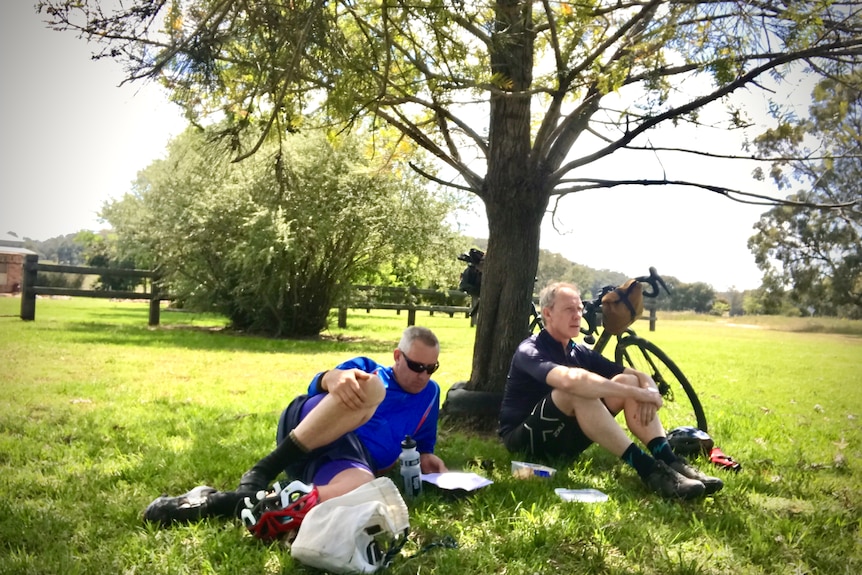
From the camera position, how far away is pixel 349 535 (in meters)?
1.71

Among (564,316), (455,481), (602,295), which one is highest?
A: (602,295)

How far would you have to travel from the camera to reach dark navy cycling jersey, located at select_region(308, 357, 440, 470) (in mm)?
2566

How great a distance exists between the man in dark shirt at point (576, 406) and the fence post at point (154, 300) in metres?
9.33

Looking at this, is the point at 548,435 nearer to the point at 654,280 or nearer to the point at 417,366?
the point at 417,366

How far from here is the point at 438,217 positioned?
10891 mm

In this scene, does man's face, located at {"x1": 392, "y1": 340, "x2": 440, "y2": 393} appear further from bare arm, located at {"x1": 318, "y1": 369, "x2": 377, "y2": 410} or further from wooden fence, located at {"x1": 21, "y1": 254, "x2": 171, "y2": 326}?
wooden fence, located at {"x1": 21, "y1": 254, "x2": 171, "y2": 326}

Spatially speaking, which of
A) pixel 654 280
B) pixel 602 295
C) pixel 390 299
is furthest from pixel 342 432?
pixel 390 299

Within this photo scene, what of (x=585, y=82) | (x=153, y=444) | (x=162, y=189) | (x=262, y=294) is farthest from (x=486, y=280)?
(x=162, y=189)

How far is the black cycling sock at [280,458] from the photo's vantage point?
7.41 feet

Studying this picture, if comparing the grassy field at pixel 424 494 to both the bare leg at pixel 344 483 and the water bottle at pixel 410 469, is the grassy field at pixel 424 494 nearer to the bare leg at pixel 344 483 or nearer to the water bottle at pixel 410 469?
the water bottle at pixel 410 469

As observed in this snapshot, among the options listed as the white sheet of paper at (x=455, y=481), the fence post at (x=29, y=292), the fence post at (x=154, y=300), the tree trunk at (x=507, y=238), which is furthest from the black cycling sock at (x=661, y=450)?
the fence post at (x=154, y=300)

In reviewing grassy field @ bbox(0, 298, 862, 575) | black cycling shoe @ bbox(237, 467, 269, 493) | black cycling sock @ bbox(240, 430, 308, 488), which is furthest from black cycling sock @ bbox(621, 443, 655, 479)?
black cycling shoe @ bbox(237, 467, 269, 493)

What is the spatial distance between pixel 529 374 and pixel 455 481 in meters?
0.73

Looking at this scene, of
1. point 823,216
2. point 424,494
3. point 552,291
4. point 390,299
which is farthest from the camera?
point 390,299
